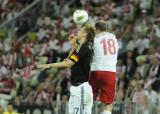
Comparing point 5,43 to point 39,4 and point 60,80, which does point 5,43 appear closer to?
point 39,4

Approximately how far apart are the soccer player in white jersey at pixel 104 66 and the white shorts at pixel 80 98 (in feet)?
1.83

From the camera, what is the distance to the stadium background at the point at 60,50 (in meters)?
19.1

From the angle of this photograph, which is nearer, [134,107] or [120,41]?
[134,107]

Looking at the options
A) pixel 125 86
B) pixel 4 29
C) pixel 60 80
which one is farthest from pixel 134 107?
pixel 4 29

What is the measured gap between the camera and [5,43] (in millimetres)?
25922

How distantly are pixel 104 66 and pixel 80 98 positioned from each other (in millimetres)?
884

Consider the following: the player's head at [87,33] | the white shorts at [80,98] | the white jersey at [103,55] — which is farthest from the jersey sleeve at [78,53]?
the white jersey at [103,55]

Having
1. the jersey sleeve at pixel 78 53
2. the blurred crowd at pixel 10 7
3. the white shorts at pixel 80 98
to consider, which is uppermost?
the blurred crowd at pixel 10 7

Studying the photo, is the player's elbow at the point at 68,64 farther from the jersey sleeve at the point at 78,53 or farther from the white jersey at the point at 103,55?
the white jersey at the point at 103,55

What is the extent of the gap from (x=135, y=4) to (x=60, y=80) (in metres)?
3.83

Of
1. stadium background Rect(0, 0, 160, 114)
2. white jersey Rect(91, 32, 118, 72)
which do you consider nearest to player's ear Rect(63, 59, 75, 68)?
white jersey Rect(91, 32, 118, 72)

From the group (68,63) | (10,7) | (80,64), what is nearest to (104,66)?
(80,64)

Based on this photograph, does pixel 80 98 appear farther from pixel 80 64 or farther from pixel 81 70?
pixel 80 64

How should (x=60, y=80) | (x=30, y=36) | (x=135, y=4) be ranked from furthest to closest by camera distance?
1. (x=30, y=36)
2. (x=135, y=4)
3. (x=60, y=80)
